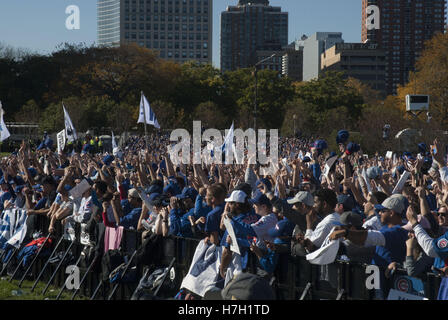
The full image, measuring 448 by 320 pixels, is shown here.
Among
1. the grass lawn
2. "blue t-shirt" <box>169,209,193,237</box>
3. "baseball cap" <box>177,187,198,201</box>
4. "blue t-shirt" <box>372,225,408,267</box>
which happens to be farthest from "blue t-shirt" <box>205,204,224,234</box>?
the grass lawn

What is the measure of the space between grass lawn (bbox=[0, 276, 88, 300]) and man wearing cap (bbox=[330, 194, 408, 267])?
4.86m

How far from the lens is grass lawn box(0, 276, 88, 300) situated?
10352mm

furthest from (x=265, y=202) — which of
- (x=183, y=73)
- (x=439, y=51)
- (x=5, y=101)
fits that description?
(x=183, y=73)

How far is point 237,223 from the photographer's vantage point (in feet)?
23.3

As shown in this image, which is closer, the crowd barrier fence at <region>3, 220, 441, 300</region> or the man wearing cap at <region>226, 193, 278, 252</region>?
the crowd barrier fence at <region>3, 220, 441, 300</region>

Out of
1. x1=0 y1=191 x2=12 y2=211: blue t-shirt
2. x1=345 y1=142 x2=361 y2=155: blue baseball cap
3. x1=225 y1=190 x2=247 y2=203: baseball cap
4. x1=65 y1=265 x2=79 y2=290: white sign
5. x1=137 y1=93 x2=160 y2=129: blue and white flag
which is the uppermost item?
x1=137 y1=93 x2=160 y2=129: blue and white flag

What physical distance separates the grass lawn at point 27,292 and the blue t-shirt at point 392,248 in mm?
4926

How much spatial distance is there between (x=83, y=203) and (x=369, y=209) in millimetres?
4378

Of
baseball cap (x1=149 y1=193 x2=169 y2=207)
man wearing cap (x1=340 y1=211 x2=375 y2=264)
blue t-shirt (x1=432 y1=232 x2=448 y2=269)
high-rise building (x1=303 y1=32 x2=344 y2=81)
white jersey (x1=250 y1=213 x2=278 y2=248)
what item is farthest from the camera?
high-rise building (x1=303 y1=32 x2=344 y2=81)

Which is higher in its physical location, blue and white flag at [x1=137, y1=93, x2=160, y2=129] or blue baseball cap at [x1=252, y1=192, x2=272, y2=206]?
blue and white flag at [x1=137, y1=93, x2=160, y2=129]

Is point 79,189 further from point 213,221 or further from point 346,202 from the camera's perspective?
point 346,202

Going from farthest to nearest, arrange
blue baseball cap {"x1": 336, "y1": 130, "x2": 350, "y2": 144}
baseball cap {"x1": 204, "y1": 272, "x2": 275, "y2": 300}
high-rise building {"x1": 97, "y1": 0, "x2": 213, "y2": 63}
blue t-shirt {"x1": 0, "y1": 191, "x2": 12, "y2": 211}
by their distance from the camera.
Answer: high-rise building {"x1": 97, "y1": 0, "x2": 213, "y2": 63}
blue baseball cap {"x1": 336, "y1": 130, "x2": 350, "y2": 144}
blue t-shirt {"x1": 0, "y1": 191, "x2": 12, "y2": 211}
baseball cap {"x1": 204, "y1": 272, "x2": 275, "y2": 300}

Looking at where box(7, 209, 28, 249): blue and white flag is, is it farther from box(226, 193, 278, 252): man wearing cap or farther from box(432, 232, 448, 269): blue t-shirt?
box(432, 232, 448, 269): blue t-shirt

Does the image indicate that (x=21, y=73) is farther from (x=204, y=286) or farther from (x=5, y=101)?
(x=204, y=286)
